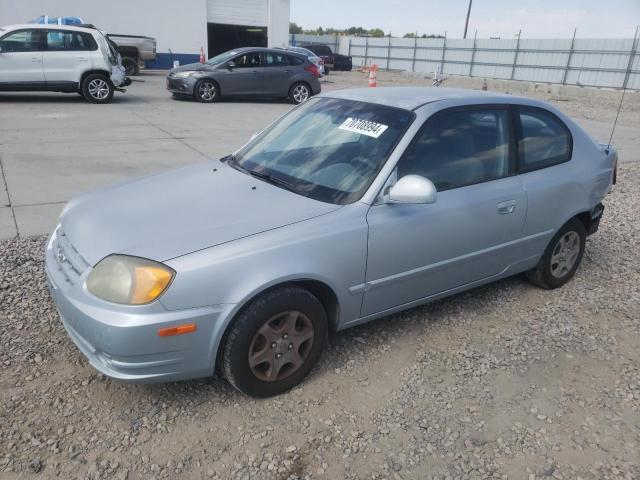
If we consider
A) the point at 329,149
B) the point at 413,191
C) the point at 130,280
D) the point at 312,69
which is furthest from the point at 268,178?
the point at 312,69

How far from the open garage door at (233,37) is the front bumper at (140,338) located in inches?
1055

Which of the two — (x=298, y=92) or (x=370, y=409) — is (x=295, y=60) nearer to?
(x=298, y=92)

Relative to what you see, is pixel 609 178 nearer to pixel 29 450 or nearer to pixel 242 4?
pixel 29 450

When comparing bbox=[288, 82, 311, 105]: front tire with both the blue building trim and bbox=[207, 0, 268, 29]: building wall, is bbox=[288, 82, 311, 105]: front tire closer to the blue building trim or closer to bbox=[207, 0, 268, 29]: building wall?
the blue building trim

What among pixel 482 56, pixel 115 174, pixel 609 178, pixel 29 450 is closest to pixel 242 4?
pixel 482 56

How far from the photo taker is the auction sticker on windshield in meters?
3.12

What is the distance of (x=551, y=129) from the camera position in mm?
3887

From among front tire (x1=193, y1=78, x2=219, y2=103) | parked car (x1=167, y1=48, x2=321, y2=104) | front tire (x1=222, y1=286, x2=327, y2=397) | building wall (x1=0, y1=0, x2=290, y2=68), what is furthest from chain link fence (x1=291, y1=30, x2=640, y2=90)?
front tire (x1=222, y1=286, x2=327, y2=397)

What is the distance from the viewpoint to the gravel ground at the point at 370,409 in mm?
2363

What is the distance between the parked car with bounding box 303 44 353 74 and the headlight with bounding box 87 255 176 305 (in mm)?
29338

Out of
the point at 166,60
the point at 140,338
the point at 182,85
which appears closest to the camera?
the point at 140,338

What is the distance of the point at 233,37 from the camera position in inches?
1104

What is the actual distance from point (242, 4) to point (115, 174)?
22.1 metres

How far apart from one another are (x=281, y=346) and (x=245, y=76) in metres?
13.0
